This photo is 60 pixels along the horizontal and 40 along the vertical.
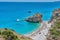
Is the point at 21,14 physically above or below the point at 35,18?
below

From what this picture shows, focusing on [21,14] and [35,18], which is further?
[21,14]

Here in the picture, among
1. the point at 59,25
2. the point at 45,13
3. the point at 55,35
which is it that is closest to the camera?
the point at 55,35

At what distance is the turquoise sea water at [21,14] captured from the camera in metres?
25.9

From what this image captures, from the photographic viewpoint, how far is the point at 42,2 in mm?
40281

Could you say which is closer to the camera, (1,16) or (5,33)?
(5,33)

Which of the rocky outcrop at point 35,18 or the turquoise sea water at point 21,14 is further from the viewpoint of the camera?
the rocky outcrop at point 35,18

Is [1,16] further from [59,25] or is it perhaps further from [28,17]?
[59,25]

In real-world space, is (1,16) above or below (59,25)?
below

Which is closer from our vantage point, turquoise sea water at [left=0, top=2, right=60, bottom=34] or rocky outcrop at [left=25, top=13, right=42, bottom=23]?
turquoise sea water at [left=0, top=2, right=60, bottom=34]

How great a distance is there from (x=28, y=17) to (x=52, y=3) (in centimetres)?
900

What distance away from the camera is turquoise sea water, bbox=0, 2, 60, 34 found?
25.9m

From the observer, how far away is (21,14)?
110 ft

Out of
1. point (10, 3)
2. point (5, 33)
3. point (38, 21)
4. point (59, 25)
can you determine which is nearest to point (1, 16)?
point (38, 21)

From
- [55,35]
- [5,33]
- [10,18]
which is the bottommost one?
[10,18]
